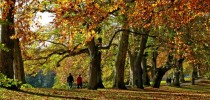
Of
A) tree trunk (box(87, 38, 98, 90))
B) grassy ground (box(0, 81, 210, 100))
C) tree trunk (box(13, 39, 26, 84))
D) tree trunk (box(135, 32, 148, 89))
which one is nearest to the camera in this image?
grassy ground (box(0, 81, 210, 100))

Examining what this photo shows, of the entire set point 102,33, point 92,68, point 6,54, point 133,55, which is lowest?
point 92,68

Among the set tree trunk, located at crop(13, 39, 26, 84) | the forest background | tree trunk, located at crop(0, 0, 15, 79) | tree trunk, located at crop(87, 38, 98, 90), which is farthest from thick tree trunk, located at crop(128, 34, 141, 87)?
tree trunk, located at crop(0, 0, 15, 79)

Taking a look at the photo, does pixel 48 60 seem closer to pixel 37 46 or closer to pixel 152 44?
pixel 37 46

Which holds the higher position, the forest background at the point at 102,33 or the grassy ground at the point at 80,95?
the forest background at the point at 102,33

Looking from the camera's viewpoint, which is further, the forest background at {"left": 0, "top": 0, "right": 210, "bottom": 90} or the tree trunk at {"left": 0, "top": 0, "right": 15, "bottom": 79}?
the tree trunk at {"left": 0, "top": 0, "right": 15, "bottom": 79}

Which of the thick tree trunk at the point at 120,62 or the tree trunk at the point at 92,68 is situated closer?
the tree trunk at the point at 92,68

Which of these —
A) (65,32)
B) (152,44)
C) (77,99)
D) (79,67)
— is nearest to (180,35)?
(152,44)

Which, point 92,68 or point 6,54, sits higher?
point 6,54

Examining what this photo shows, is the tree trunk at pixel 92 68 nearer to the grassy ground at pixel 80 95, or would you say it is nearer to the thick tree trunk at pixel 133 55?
the grassy ground at pixel 80 95

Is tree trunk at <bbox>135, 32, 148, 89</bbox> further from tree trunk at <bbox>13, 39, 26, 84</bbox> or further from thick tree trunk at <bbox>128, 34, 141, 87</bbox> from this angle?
tree trunk at <bbox>13, 39, 26, 84</bbox>

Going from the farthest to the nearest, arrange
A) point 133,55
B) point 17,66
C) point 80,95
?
1. point 133,55
2. point 17,66
3. point 80,95

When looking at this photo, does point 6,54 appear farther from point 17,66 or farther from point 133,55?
point 133,55

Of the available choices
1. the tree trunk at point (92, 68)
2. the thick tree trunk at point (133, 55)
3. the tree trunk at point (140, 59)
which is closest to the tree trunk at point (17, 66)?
the tree trunk at point (92, 68)

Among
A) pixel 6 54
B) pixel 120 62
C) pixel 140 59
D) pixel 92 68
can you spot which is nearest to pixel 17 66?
pixel 6 54
